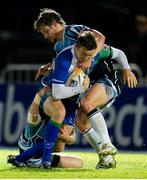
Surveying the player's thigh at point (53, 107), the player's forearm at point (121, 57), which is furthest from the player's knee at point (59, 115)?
the player's forearm at point (121, 57)

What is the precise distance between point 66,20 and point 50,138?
10.3 metres

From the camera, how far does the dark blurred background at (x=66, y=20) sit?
19.8 meters

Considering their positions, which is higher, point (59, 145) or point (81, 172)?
point (59, 145)

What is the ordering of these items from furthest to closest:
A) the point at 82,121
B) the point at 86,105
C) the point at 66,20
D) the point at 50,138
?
the point at 66,20 → the point at 82,121 → the point at 86,105 → the point at 50,138

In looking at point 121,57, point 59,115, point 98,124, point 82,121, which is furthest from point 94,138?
point 121,57

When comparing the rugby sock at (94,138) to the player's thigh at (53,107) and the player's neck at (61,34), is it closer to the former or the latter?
the player's thigh at (53,107)

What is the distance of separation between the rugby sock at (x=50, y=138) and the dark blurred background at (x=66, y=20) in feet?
28.3

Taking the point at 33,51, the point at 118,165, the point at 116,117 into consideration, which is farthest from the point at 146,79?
the point at 118,165

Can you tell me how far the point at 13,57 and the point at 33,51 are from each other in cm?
40

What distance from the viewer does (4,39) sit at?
817 inches

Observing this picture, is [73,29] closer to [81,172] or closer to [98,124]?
[98,124]

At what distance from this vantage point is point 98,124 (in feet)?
36.9

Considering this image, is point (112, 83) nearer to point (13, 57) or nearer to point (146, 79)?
point (146, 79)

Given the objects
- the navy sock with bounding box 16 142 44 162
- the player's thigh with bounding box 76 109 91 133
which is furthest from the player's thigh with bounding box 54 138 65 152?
the navy sock with bounding box 16 142 44 162
